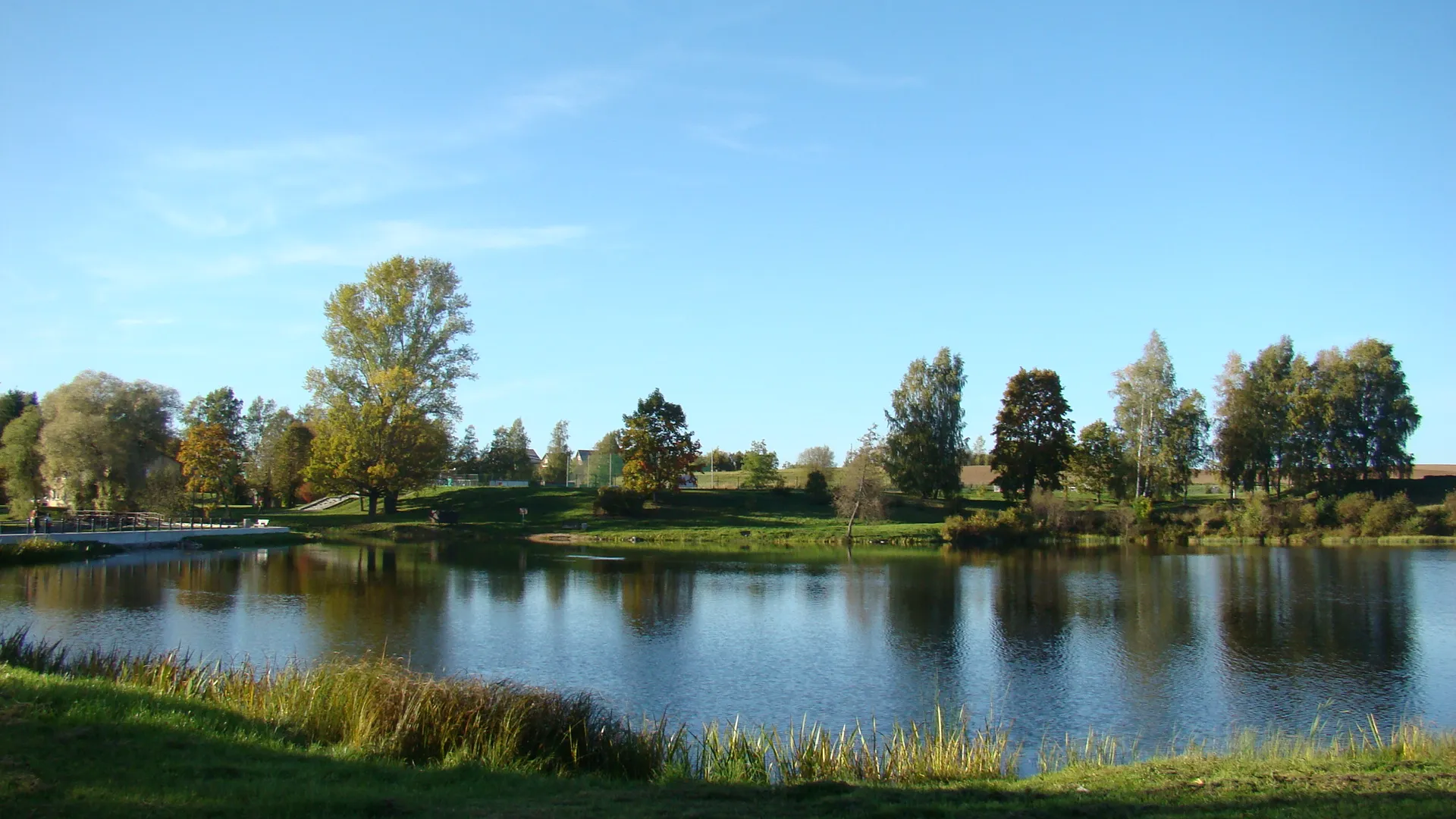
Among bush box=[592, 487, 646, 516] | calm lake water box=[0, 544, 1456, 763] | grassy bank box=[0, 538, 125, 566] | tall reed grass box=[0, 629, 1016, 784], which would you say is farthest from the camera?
bush box=[592, 487, 646, 516]

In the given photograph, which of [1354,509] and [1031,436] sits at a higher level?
[1031,436]

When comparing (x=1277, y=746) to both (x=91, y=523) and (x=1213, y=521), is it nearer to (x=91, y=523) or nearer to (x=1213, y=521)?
(x=1213, y=521)

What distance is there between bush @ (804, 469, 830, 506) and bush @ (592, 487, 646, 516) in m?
15.0

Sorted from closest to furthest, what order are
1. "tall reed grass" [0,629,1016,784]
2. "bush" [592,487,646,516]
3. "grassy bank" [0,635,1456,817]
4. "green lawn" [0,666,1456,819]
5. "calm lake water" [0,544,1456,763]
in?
"green lawn" [0,666,1456,819] < "grassy bank" [0,635,1456,817] < "tall reed grass" [0,629,1016,784] < "calm lake water" [0,544,1456,763] < "bush" [592,487,646,516]

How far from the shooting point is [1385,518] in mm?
59312

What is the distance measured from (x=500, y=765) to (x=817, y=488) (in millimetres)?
67628

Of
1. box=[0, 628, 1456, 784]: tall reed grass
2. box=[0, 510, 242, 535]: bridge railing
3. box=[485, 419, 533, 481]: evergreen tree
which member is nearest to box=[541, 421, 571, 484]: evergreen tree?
box=[485, 419, 533, 481]: evergreen tree

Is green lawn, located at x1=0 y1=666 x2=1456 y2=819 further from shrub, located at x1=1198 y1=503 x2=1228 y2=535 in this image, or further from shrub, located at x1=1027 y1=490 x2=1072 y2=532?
shrub, located at x1=1198 y1=503 x2=1228 y2=535

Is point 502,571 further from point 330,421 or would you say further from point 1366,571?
point 1366,571

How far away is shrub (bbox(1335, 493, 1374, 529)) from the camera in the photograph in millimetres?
60688

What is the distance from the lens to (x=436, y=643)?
79.5 ft

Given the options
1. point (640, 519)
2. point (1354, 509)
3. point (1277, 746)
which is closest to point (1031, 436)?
point (1354, 509)

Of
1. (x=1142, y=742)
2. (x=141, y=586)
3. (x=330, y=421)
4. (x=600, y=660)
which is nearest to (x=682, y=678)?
(x=600, y=660)

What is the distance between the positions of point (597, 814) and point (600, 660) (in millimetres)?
14343
